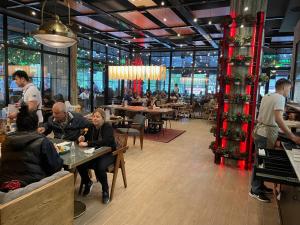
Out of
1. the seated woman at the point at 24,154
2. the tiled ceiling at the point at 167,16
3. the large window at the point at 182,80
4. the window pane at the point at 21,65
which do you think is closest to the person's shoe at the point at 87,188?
the seated woman at the point at 24,154

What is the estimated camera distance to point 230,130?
15.0 ft

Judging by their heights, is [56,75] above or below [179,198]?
above

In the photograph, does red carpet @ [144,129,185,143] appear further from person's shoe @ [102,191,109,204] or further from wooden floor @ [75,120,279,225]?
person's shoe @ [102,191,109,204]

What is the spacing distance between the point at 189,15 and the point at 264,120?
155 inches

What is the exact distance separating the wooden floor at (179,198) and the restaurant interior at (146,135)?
A: 0.7 inches

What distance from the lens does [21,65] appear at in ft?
24.4

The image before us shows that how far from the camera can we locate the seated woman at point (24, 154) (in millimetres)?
1997

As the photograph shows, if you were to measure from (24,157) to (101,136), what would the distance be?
1.18 meters

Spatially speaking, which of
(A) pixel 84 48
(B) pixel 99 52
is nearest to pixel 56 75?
(A) pixel 84 48

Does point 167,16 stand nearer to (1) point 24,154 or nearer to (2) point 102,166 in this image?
(2) point 102,166

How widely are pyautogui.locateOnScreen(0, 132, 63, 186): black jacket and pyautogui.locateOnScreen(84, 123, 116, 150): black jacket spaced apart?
0.92 m

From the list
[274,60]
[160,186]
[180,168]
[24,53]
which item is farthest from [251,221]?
[274,60]

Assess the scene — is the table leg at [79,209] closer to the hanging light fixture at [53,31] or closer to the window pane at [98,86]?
the hanging light fixture at [53,31]

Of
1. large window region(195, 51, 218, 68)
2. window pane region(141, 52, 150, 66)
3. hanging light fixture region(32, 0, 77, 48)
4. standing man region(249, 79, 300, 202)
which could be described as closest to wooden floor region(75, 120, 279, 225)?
standing man region(249, 79, 300, 202)
